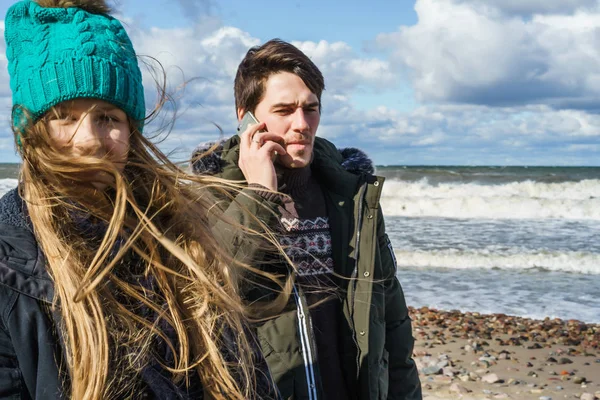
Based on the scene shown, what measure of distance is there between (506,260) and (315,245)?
11.7 meters

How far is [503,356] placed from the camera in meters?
8.31

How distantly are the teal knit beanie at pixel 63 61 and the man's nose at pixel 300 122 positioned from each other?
128cm

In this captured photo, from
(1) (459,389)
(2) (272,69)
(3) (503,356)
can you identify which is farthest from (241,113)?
(3) (503,356)

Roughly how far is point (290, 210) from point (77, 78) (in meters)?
1.56

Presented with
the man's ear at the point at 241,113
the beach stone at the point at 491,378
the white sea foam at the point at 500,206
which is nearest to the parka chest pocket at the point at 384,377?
the man's ear at the point at 241,113

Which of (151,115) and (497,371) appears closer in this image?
(151,115)

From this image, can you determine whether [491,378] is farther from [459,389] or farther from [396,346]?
[396,346]

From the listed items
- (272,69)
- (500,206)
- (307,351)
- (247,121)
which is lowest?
(500,206)

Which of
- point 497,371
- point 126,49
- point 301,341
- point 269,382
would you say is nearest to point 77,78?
point 126,49

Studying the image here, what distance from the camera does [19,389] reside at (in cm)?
155

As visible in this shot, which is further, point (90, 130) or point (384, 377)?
point (384, 377)

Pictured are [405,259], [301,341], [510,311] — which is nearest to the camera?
[301,341]

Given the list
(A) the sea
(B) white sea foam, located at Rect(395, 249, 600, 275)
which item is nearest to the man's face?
(A) the sea

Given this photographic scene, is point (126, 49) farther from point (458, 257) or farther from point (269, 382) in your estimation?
point (458, 257)
